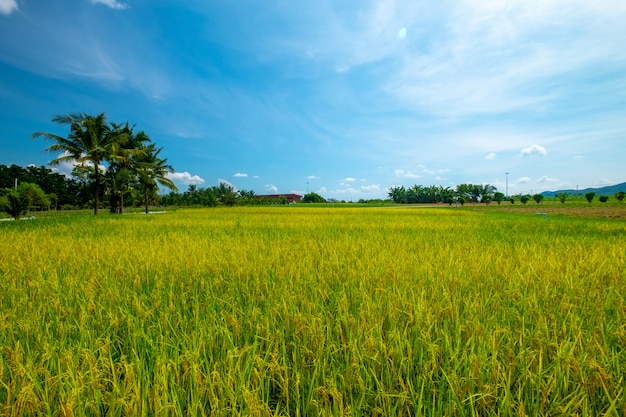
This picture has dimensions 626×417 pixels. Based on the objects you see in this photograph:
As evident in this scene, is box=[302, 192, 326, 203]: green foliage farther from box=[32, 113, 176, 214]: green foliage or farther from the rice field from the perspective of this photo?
the rice field

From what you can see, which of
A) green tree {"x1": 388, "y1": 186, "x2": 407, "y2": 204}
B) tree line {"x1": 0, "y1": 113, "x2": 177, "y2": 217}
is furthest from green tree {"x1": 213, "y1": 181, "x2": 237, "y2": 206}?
green tree {"x1": 388, "y1": 186, "x2": 407, "y2": 204}

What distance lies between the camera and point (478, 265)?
10.5 ft

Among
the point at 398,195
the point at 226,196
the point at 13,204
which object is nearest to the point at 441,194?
the point at 398,195

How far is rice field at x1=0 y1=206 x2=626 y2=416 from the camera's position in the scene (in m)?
1.15

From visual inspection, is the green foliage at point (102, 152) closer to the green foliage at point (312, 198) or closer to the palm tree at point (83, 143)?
the palm tree at point (83, 143)

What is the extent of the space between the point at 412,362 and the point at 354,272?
4.98ft

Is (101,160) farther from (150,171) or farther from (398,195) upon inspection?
(398,195)

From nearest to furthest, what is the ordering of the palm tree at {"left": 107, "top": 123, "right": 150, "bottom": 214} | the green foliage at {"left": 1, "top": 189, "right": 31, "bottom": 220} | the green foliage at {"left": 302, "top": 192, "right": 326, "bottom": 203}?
the green foliage at {"left": 1, "top": 189, "right": 31, "bottom": 220}, the palm tree at {"left": 107, "top": 123, "right": 150, "bottom": 214}, the green foliage at {"left": 302, "top": 192, "right": 326, "bottom": 203}

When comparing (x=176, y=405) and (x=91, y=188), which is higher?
(x=91, y=188)

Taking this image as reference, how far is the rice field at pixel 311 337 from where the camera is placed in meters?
1.15

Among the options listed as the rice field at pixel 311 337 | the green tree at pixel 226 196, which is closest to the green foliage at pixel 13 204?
the rice field at pixel 311 337

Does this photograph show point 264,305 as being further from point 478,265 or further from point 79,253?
point 79,253

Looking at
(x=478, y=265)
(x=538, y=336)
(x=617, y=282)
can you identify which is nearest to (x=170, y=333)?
(x=538, y=336)

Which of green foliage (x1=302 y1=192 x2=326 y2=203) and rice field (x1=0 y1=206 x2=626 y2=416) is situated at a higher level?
green foliage (x1=302 y1=192 x2=326 y2=203)
